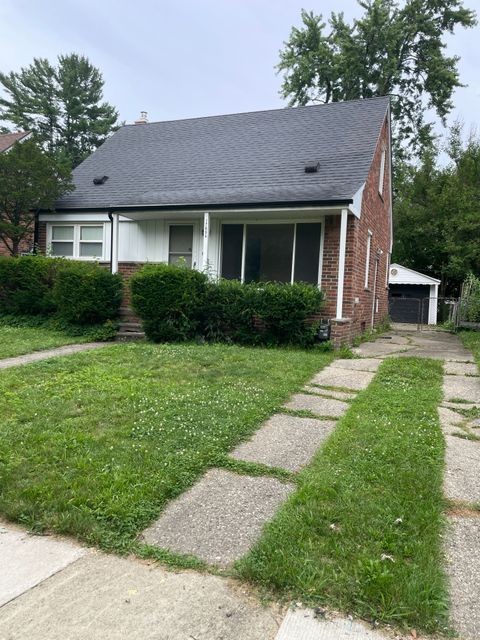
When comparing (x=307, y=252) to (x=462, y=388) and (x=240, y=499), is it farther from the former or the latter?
(x=240, y=499)

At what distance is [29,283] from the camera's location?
10.6 m

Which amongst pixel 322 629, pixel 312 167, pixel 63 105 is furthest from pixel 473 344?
pixel 63 105

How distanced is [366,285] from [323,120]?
4942mm

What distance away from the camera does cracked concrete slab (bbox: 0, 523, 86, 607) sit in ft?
6.70

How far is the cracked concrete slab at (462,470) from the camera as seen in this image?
297cm

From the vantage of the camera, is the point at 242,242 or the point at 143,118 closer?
the point at 242,242

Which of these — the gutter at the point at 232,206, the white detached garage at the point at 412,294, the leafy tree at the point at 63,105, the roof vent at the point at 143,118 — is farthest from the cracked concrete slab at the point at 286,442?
the leafy tree at the point at 63,105

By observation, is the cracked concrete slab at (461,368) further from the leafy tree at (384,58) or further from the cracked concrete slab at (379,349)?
the leafy tree at (384,58)

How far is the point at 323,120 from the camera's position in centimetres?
1317

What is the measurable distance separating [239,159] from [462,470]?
423 inches

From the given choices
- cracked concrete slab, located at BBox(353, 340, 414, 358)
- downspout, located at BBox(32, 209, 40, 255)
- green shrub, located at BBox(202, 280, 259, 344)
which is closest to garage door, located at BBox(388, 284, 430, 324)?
cracked concrete slab, located at BBox(353, 340, 414, 358)

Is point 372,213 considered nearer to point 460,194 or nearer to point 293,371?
point 293,371

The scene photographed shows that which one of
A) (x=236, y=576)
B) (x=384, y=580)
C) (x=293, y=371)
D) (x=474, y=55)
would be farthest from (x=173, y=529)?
(x=474, y=55)

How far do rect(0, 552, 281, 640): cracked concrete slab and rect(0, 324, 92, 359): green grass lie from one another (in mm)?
5910
